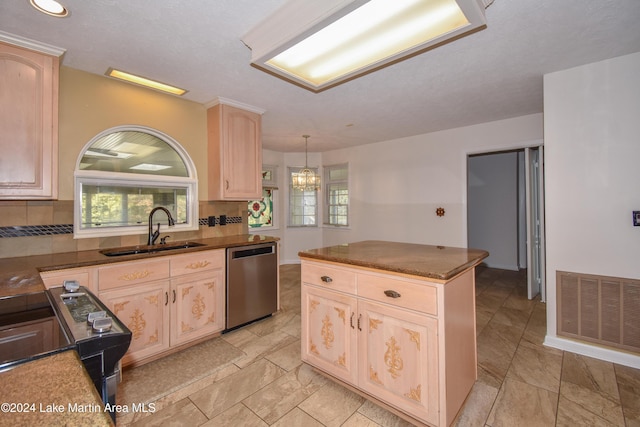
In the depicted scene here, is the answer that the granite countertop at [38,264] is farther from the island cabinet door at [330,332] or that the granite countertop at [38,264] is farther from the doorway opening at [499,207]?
the doorway opening at [499,207]

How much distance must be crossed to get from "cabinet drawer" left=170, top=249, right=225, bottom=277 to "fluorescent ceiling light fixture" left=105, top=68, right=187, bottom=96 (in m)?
→ 1.68

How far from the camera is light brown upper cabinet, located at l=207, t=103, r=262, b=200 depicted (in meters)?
3.17

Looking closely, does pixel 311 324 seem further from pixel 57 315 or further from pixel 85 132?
pixel 85 132

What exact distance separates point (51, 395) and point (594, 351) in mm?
3551

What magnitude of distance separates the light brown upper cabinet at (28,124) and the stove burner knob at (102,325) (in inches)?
71.8

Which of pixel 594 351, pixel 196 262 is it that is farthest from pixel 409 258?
pixel 594 351

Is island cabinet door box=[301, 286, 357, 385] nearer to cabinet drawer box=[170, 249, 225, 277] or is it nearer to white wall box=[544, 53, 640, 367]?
cabinet drawer box=[170, 249, 225, 277]

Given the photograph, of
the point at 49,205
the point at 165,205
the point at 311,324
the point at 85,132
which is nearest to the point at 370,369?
the point at 311,324

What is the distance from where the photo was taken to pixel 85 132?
2508 millimetres

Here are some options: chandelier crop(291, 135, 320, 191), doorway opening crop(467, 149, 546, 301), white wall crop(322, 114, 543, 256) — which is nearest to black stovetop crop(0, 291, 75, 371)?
chandelier crop(291, 135, 320, 191)

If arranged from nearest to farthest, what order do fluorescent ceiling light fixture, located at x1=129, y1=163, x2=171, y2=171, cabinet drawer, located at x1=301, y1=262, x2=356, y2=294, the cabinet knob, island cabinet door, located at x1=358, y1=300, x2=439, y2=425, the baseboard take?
island cabinet door, located at x1=358, y1=300, x2=439, y2=425, the cabinet knob, cabinet drawer, located at x1=301, y1=262, x2=356, y2=294, the baseboard, fluorescent ceiling light fixture, located at x1=129, y1=163, x2=171, y2=171

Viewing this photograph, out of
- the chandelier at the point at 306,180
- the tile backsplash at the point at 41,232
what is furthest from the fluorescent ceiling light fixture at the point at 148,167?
the chandelier at the point at 306,180

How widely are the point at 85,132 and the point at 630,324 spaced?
16.0 ft

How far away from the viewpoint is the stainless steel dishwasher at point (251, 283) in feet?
9.54
